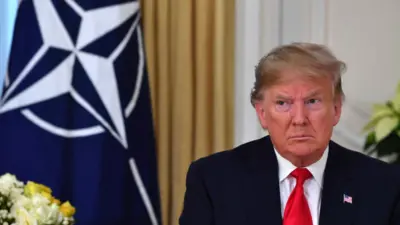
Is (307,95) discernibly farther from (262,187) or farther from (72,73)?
(72,73)

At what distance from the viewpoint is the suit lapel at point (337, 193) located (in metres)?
1.69

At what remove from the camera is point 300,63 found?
1.65 m

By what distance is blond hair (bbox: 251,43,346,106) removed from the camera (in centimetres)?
165

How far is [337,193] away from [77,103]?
0.94 m

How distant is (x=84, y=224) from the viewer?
226 centimetres

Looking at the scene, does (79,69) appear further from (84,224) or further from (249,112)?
(249,112)

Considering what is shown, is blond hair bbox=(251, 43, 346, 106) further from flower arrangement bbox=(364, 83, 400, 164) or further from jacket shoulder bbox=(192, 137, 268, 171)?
flower arrangement bbox=(364, 83, 400, 164)

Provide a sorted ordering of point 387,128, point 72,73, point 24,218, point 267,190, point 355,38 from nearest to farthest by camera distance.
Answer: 1. point 24,218
2. point 267,190
3. point 72,73
4. point 387,128
5. point 355,38

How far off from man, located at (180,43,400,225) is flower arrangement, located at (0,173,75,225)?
0.33m

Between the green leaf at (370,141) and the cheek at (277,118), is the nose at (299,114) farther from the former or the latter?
the green leaf at (370,141)

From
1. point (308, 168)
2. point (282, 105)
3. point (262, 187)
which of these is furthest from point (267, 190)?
point (282, 105)

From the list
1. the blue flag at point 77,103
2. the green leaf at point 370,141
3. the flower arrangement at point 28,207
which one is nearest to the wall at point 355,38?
the green leaf at point 370,141

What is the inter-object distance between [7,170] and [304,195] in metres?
1.04

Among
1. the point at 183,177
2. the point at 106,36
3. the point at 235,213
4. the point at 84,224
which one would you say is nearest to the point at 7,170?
the point at 84,224
